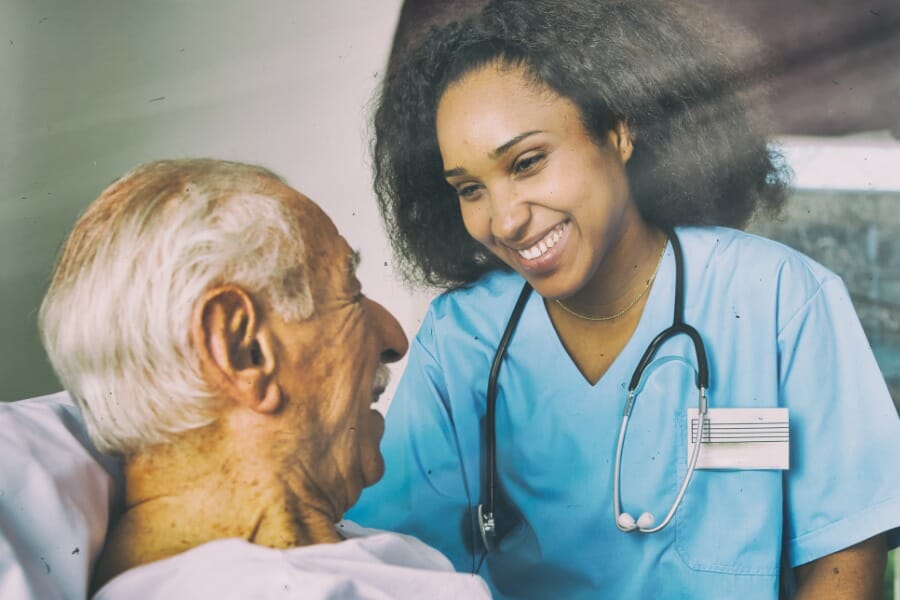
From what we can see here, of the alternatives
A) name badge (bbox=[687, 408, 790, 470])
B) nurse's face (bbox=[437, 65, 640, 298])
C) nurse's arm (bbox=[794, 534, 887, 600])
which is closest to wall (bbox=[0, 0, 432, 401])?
nurse's face (bbox=[437, 65, 640, 298])

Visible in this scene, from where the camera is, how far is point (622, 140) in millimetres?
991

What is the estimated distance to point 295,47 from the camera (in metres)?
1.04

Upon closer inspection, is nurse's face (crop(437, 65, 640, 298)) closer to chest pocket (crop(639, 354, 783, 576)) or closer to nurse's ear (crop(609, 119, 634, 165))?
nurse's ear (crop(609, 119, 634, 165))

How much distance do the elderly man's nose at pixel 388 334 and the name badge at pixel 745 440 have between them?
33 cm

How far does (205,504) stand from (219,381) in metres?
0.12

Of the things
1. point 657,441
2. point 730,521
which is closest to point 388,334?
point 657,441

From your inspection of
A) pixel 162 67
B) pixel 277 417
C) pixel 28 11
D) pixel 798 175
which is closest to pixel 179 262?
pixel 277 417

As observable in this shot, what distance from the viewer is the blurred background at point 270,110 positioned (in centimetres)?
103

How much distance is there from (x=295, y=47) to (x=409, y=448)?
1.54 feet

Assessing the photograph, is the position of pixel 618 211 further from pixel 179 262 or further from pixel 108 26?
pixel 108 26

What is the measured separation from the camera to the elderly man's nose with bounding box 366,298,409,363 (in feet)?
3.25

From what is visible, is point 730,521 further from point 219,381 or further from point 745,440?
point 219,381

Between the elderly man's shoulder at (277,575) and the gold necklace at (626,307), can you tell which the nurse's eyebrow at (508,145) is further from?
the elderly man's shoulder at (277,575)

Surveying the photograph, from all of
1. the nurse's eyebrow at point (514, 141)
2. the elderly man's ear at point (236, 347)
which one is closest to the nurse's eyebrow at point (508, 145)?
the nurse's eyebrow at point (514, 141)
